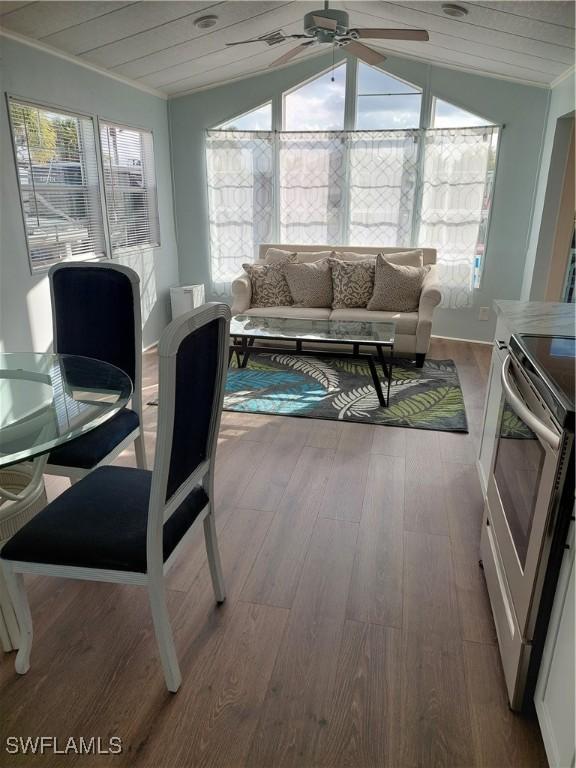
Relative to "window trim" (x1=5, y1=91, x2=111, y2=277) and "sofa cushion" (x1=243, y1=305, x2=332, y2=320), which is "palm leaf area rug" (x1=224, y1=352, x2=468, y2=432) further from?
"window trim" (x1=5, y1=91, x2=111, y2=277)

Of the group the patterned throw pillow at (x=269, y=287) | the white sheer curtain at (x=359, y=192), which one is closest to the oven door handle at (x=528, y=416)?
the patterned throw pillow at (x=269, y=287)

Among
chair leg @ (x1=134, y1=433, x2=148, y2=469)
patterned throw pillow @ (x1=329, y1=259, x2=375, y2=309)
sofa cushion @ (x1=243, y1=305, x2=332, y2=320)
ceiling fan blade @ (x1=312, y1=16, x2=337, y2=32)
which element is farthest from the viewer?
patterned throw pillow @ (x1=329, y1=259, x2=375, y2=309)

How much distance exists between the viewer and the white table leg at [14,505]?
158 centimetres

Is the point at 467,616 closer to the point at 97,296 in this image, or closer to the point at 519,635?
the point at 519,635

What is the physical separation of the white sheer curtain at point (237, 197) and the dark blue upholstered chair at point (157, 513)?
4.12 metres

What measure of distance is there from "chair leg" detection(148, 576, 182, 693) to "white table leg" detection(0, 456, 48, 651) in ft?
1.70

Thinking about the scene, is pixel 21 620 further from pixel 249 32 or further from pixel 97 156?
pixel 249 32

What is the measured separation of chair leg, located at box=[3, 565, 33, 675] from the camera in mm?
1454

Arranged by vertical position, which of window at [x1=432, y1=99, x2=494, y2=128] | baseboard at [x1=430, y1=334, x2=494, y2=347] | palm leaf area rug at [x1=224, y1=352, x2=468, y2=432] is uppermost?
window at [x1=432, y1=99, x2=494, y2=128]

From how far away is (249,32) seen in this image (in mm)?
3736

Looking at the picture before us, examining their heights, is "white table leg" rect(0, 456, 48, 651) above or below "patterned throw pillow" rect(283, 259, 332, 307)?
below

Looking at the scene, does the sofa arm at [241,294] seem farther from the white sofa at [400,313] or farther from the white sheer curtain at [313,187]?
the white sheer curtain at [313,187]

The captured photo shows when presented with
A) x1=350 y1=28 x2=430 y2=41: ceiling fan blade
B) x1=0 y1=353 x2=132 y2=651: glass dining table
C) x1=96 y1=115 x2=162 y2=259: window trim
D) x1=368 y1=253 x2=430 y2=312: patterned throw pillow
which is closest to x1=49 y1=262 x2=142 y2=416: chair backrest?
x1=0 y1=353 x2=132 y2=651: glass dining table

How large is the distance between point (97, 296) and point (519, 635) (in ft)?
6.31
